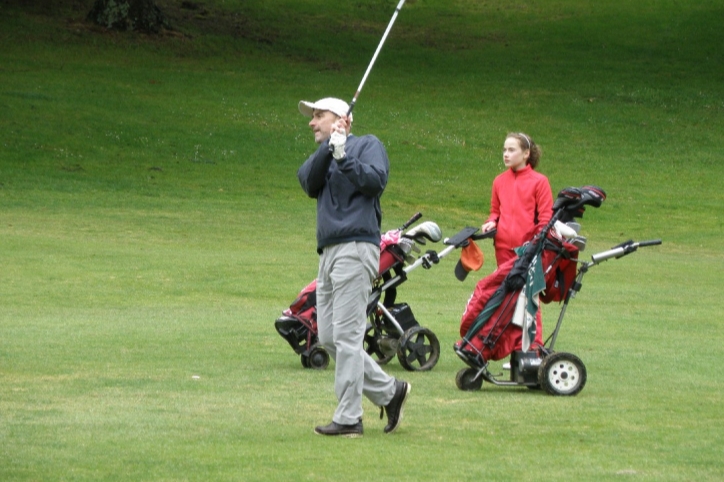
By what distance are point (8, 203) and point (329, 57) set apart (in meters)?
18.8

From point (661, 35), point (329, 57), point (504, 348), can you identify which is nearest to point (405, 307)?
point (504, 348)

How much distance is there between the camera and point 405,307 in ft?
34.4

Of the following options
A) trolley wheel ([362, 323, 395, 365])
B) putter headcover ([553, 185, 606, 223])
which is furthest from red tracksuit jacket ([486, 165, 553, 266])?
trolley wheel ([362, 323, 395, 365])

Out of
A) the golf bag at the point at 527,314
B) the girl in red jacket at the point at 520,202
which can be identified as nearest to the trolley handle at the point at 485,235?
the girl in red jacket at the point at 520,202

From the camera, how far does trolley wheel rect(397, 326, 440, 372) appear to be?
1020 centimetres

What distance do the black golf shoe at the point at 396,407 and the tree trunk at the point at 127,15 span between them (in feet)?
109

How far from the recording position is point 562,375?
8969 millimetres

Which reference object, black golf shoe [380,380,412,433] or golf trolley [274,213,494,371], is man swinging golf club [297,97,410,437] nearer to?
black golf shoe [380,380,412,433]

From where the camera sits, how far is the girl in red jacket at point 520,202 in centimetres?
974

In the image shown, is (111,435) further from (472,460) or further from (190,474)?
(472,460)

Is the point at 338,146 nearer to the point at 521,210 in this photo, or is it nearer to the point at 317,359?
the point at 521,210

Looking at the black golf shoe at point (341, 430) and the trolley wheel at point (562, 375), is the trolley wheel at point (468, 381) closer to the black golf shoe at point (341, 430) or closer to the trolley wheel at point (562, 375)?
the trolley wheel at point (562, 375)

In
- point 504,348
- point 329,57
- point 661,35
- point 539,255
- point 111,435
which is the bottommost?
point 111,435

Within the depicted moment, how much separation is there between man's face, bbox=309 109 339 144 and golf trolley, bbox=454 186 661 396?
2.23 metres
